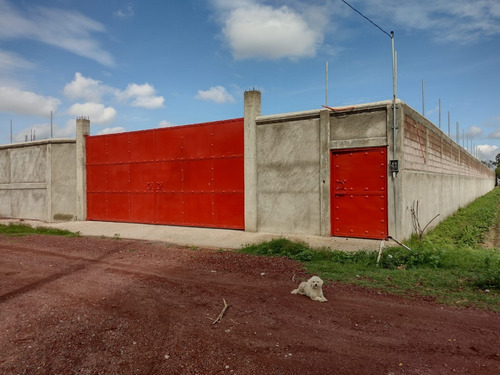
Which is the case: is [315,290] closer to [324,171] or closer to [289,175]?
[324,171]

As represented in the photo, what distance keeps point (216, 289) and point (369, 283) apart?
8.81ft

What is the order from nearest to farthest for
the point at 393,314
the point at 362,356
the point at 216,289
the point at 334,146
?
the point at 362,356, the point at 393,314, the point at 216,289, the point at 334,146

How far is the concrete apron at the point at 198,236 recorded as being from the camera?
9.42m

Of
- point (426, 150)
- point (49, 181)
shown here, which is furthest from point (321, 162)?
point (49, 181)

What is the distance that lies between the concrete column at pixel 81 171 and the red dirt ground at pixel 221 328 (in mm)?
9537

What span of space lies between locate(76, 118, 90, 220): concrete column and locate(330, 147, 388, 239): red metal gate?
1176 centimetres

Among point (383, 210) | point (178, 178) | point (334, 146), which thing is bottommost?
point (383, 210)

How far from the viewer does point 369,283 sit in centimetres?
584

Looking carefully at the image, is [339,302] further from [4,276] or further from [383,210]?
[4,276]

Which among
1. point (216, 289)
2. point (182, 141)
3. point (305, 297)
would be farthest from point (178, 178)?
point (305, 297)

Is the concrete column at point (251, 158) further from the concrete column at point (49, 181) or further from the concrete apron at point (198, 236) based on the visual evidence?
the concrete column at point (49, 181)

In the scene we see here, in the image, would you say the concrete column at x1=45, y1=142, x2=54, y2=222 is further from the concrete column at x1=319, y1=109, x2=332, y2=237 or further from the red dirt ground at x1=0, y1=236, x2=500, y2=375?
the concrete column at x1=319, y1=109, x2=332, y2=237

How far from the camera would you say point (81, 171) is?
1567 centimetres

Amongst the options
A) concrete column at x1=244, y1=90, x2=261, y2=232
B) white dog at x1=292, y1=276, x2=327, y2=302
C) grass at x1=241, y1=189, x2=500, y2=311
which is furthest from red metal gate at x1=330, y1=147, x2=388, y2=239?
white dog at x1=292, y1=276, x2=327, y2=302
